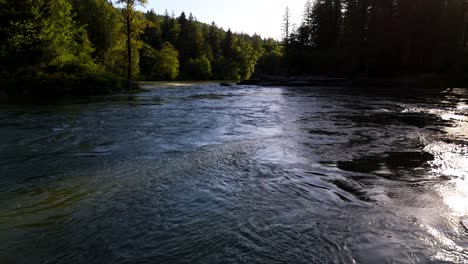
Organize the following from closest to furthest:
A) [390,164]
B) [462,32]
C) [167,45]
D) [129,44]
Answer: [390,164] → [129,44] → [462,32] → [167,45]

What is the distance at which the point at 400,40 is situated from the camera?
40906 mm

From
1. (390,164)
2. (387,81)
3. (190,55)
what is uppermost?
(190,55)

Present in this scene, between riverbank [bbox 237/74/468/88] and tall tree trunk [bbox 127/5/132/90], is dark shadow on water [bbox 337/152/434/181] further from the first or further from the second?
riverbank [bbox 237/74/468/88]

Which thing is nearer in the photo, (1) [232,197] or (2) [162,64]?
(1) [232,197]

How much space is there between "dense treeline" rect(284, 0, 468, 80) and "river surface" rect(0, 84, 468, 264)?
3307 centimetres

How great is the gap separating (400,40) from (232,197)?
1727 inches

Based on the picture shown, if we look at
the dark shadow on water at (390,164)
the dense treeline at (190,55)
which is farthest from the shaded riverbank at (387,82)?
the dense treeline at (190,55)

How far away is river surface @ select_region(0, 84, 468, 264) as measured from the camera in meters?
3.32

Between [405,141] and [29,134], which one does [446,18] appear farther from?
[29,134]

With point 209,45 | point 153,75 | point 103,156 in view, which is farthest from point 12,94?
point 209,45

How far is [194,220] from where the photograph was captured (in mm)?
4039

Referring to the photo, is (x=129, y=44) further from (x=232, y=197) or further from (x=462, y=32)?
(x=462, y=32)

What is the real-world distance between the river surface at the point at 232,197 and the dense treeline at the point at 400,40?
3307cm

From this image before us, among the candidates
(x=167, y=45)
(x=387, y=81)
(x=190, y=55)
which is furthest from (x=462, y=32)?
(x=190, y=55)
